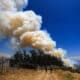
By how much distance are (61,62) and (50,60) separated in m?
7.00

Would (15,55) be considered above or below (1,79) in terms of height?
above

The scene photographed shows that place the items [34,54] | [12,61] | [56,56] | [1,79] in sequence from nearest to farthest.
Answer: [1,79], [12,61], [34,54], [56,56]

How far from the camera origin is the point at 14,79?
3072 cm

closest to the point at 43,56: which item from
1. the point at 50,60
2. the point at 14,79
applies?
the point at 50,60

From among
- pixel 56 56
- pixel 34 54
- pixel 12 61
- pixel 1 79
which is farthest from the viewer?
pixel 56 56

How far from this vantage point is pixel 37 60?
278 ft

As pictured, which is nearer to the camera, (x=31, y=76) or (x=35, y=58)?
(x=31, y=76)

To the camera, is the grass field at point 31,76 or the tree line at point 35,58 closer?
the grass field at point 31,76

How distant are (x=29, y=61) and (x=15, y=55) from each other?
7.57 metres

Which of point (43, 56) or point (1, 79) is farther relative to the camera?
point (43, 56)

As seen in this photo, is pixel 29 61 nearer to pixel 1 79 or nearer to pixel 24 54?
pixel 24 54

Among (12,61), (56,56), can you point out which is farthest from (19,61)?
(56,56)

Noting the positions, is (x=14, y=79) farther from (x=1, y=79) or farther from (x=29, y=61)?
(x=29, y=61)

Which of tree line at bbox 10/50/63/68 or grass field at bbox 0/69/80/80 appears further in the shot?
tree line at bbox 10/50/63/68
